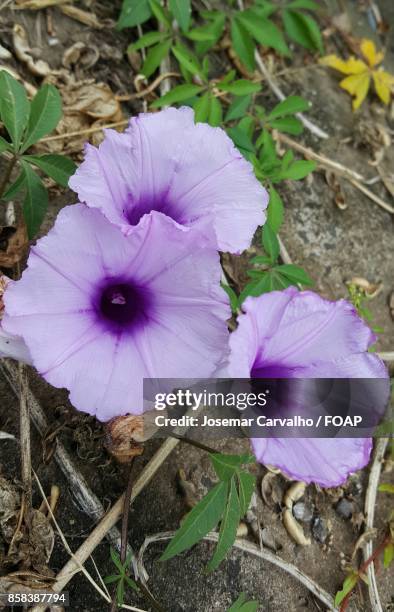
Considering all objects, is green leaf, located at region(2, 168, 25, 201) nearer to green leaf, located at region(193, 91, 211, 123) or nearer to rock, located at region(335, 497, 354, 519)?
green leaf, located at region(193, 91, 211, 123)

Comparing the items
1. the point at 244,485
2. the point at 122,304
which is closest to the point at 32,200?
the point at 122,304

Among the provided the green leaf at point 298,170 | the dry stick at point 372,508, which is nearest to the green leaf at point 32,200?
the green leaf at point 298,170

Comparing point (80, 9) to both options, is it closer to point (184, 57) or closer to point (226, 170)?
point (184, 57)

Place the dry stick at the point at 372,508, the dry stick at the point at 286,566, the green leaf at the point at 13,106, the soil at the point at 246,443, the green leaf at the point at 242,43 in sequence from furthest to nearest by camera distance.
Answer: the green leaf at the point at 242,43 < the dry stick at the point at 372,508 < the dry stick at the point at 286,566 < the soil at the point at 246,443 < the green leaf at the point at 13,106

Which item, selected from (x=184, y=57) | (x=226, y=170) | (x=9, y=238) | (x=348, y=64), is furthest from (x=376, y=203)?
(x=9, y=238)

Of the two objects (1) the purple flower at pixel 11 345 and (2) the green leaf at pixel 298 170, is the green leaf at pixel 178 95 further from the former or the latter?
(1) the purple flower at pixel 11 345

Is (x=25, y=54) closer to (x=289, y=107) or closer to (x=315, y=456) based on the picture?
(x=289, y=107)
